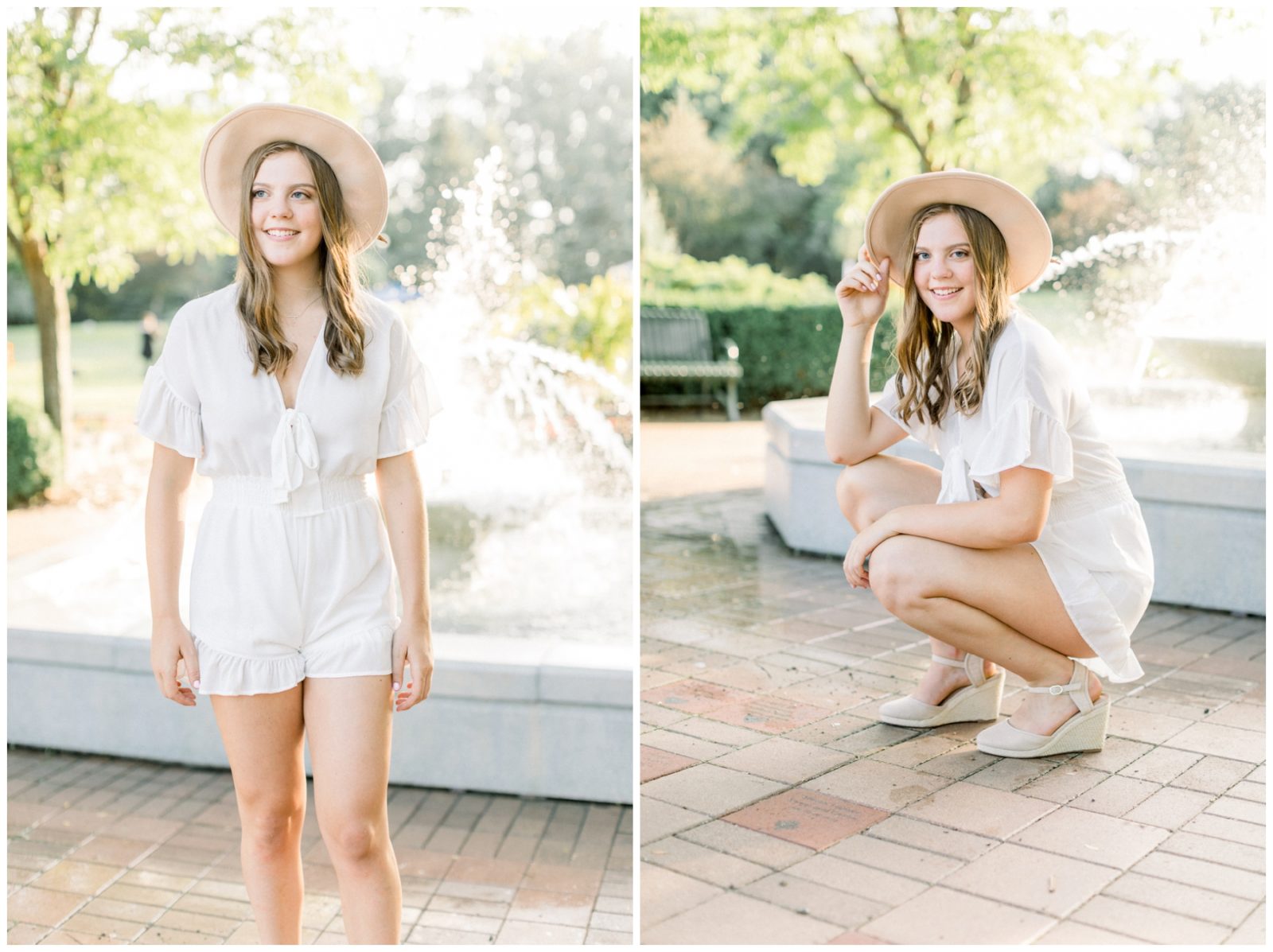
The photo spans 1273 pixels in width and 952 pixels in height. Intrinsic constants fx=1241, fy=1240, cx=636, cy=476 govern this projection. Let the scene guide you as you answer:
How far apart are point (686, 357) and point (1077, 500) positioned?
968 centimetres

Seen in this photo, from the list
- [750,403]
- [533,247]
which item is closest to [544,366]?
[750,403]

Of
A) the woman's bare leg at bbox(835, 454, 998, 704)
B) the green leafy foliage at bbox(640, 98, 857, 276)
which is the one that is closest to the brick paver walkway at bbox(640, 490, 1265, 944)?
the woman's bare leg at bbox(835, 454, 998, 704)

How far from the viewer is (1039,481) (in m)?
2.95

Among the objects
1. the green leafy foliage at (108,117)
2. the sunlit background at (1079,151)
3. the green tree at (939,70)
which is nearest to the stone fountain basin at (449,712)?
the sunlit background at (1079,151)

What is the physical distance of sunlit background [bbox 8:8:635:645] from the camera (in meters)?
5.47

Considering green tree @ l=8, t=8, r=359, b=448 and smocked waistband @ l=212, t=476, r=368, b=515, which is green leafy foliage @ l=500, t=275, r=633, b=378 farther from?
smocked waistband @ l=212, t=476, r=368, b=515

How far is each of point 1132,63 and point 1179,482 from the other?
5.41 m

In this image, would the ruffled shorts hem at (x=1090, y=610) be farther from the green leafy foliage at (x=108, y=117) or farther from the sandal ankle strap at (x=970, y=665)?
the green leafy foliage at (x=108, y=117)

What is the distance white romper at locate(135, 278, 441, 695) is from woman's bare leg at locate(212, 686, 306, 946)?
61 millimetres

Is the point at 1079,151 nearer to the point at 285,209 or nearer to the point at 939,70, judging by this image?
the point at 939,70

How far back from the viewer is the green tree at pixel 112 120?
7.44 metres

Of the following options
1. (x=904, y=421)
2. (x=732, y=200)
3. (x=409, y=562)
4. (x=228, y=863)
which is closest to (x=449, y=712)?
(x=228, y=863)

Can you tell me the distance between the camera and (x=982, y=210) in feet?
10.2

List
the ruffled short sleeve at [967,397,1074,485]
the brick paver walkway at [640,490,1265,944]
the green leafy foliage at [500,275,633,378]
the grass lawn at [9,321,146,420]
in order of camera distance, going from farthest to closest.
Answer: the green leafy foliage at [500,275,633,378] → the grass lawn at [9,321,146,420] → the ruffled short sleeve at [967,397,1074,485] → the brick paver walkway at [640,490,1265,944]
